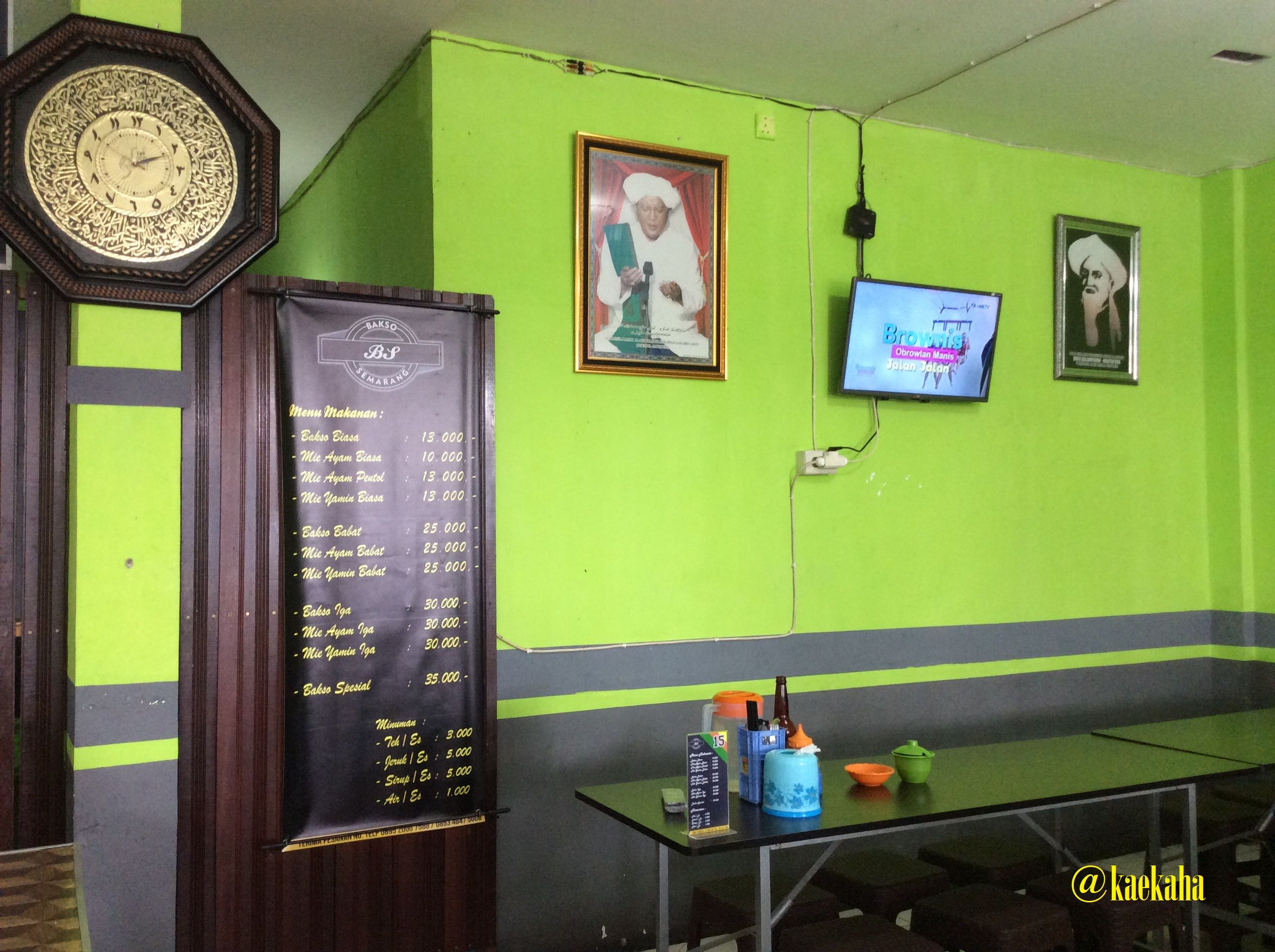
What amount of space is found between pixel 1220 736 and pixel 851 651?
4.27ft

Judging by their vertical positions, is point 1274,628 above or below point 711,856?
above

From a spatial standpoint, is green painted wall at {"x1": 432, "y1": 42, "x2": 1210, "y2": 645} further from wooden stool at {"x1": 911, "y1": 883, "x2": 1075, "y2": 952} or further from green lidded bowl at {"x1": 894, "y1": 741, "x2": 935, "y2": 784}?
wooden stool at {"x1": 911, "y1": 883, "x2": 1075, "y2": 952}

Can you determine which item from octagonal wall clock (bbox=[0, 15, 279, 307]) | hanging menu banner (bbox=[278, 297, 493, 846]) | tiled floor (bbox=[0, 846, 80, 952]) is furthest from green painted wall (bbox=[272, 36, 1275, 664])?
tiled floor (bbox=[0, 846, 80, 952])

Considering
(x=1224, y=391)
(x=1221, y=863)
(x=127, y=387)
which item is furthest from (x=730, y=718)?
(x=1224, y=391)

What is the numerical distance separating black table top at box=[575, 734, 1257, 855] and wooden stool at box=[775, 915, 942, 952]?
0.90 ft

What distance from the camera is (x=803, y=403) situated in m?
4.18

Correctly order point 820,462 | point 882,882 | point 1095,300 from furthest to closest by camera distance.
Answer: point 1095,300, point 820,462, point 882,882

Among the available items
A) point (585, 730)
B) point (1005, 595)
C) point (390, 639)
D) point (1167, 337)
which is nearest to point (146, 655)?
point (390, 639)

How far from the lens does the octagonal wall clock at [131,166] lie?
8.87 ft

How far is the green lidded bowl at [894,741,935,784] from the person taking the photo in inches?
115

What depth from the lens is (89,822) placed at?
2.75 m

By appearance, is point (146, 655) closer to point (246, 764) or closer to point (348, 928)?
point (246, 764)

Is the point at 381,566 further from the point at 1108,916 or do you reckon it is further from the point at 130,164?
the point at 1108,916

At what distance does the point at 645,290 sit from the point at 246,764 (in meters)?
2.06
